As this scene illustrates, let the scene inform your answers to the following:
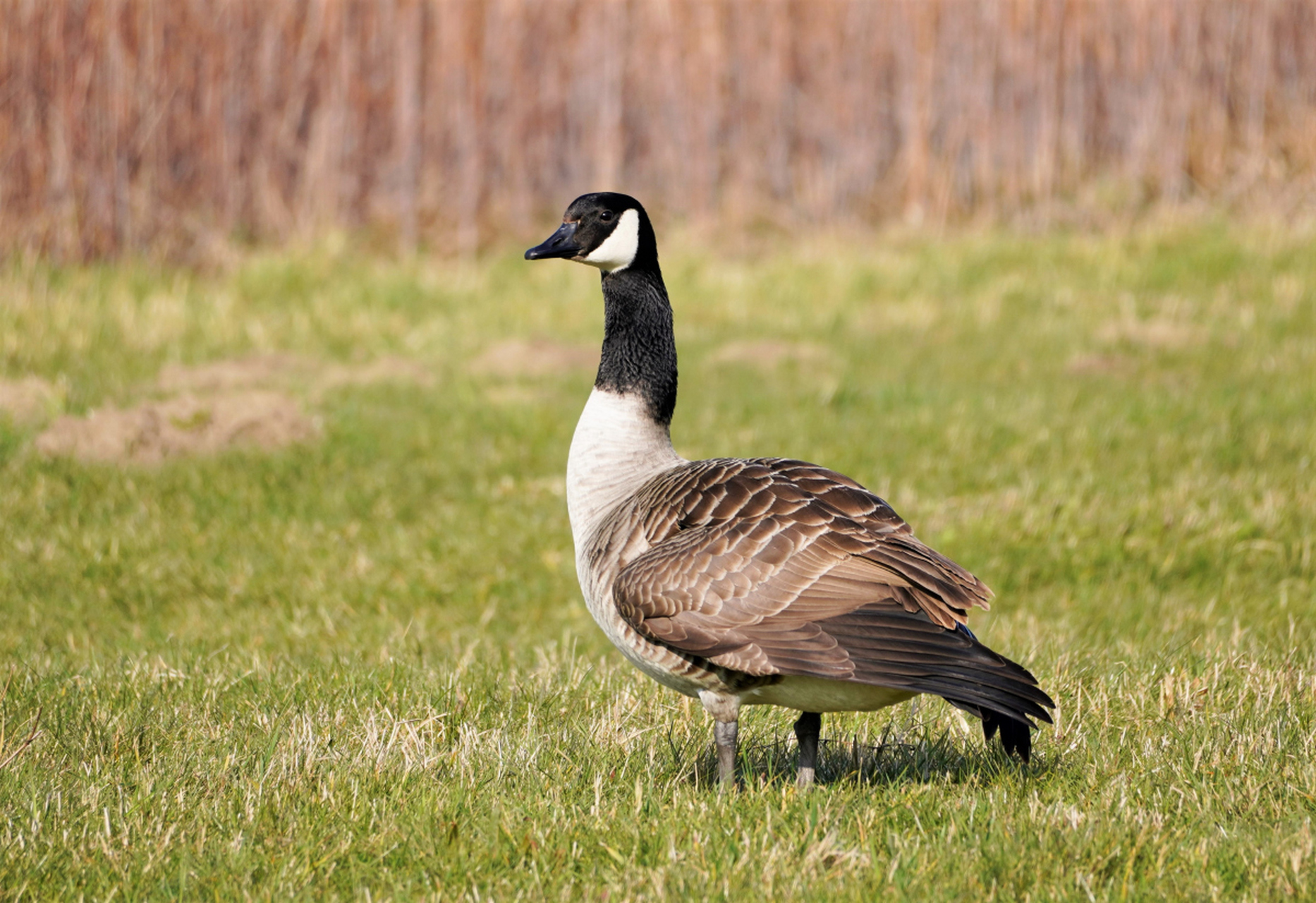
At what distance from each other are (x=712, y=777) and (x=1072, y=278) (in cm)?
1086

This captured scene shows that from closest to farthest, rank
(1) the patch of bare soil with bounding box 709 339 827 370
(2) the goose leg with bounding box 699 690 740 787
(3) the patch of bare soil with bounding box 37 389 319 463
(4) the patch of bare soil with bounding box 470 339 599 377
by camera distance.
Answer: (2) the goose leg with bounding box 699 690 740 787 < (3) the patch of bare soil with bounding box 37 389 319 463 < (4) the patch of bare soil with bounding box 470 339 599 377 < (1) the patch of bare soil with bounding box 709 339 827 370

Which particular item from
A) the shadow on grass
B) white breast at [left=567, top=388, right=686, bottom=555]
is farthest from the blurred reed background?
the shadow on grass

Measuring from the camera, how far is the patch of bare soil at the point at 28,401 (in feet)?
31.6

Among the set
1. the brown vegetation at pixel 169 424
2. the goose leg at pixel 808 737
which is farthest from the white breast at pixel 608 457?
the brown vegetation at pixel 169 424

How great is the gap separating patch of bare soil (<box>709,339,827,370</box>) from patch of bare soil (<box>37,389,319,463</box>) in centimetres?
415

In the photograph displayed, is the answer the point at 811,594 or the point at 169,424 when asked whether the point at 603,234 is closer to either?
the point at 811,594

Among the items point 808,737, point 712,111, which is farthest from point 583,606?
point 712,111

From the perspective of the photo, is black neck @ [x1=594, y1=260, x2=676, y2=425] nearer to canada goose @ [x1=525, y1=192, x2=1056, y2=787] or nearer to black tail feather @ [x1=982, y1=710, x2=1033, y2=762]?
canada goose @ [x1=525, y1=192, x2=1056, y2=787]

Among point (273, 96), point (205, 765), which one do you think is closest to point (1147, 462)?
point (205, 765)

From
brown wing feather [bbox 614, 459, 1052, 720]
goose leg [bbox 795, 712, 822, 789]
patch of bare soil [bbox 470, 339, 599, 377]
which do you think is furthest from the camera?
patch of bare soil [bbox 470, 339, 599, 377]

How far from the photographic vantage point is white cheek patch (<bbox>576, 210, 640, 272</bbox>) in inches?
197

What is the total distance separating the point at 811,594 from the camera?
3883mm

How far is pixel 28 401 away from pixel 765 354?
6249 millimetres

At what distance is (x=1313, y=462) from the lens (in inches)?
338
